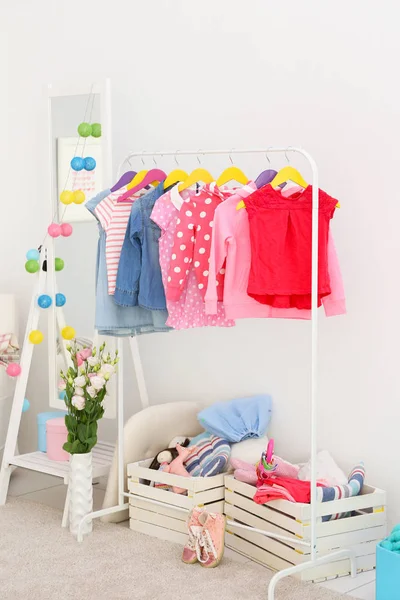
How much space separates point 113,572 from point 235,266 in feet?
3.70

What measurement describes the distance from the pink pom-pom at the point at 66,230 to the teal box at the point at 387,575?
6.17ft

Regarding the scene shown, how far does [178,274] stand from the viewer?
312 centimetres

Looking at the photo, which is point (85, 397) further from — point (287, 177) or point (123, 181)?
point (287, 177)

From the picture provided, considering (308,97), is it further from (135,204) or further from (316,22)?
(135,204)

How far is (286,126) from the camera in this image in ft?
11.5

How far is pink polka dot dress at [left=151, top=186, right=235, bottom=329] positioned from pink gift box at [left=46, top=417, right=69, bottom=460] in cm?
89

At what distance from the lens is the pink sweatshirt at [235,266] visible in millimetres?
3031

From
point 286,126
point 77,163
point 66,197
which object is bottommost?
point 66,197

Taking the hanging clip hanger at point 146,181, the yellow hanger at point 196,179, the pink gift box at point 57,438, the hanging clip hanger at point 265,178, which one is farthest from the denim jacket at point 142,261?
the pink gift box at point 57,438

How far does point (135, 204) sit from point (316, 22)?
98 centimetres

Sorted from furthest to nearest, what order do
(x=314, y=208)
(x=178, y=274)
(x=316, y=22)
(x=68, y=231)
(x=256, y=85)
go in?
(x=68, y=231)
(x=256, y=85)
(x=316, y=22)
(x=178, y=274)
(x=314, y=208)

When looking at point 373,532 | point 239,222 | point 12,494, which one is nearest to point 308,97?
point 239,222

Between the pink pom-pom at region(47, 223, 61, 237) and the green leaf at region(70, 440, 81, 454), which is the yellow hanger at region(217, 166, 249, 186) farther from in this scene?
the green leaf at region(70, 440, 81, 454)

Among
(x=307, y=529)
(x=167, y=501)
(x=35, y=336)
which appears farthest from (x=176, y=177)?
(x=307, y=529)
